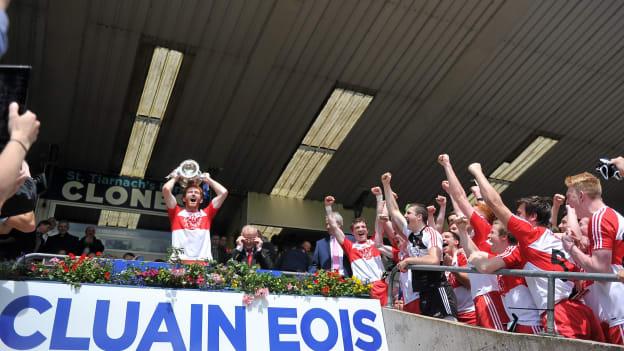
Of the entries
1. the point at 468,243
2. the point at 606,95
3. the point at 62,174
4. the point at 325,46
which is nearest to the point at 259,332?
the point at 468,243

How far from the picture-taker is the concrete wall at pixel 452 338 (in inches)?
128

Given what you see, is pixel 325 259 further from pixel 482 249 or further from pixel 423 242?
pixel 482 249

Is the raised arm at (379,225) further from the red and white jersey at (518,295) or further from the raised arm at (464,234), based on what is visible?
the red and white jersey at (518,295)

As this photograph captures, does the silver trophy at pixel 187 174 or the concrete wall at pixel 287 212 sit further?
the concrete wall at pixel 287 212

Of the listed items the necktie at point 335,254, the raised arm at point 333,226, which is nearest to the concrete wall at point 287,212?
the necktie at point 335,254

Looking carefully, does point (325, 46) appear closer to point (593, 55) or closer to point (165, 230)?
point (593, 55)

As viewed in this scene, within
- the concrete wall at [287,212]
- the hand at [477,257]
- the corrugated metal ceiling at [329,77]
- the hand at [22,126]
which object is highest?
the corrugated metal ceiling at [329,77]

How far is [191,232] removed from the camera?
18.3 ft

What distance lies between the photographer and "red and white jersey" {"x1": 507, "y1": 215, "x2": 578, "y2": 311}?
3.61m

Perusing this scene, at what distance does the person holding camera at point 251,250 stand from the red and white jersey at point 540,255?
3492 mm

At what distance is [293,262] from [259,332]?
2.52 m

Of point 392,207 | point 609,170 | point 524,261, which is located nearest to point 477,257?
point 524,261

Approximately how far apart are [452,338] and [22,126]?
361 centimetres

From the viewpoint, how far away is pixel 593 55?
930cm
